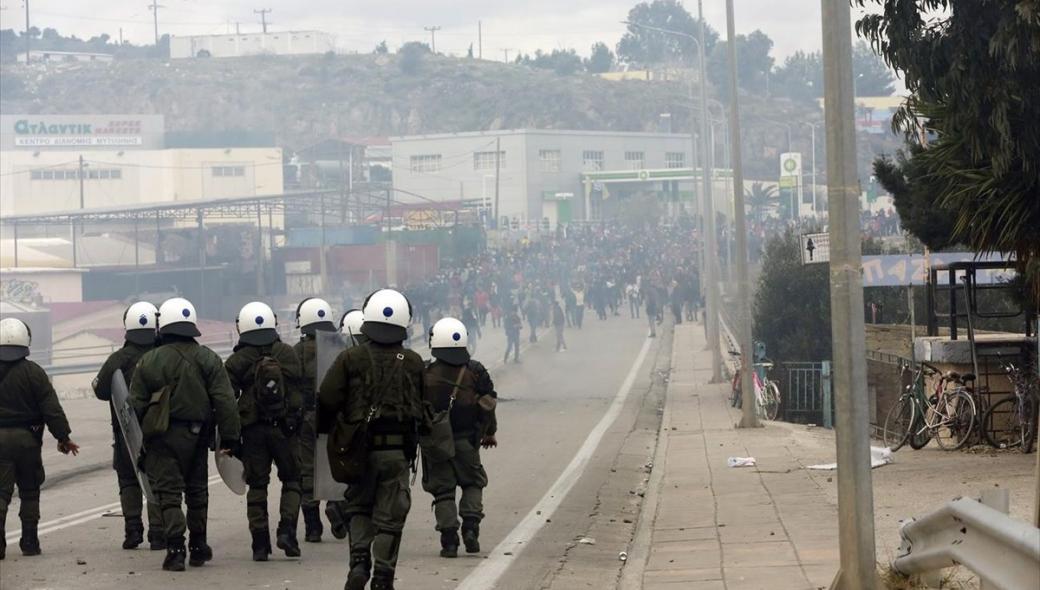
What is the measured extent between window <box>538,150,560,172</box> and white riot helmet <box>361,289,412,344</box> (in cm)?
8633

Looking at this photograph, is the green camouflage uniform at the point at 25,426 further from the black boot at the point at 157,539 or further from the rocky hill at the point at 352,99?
the rocky hill at the point at 352,99

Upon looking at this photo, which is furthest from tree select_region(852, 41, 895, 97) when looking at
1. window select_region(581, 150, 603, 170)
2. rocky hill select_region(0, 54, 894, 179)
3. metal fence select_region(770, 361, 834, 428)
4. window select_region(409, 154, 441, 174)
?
metal fence select_region(770, 361, 834, 428)

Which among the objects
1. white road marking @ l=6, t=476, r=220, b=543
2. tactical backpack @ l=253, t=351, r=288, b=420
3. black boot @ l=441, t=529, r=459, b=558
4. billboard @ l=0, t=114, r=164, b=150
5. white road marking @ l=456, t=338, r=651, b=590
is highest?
billboard @ l=0, t=114, r=164, b=150

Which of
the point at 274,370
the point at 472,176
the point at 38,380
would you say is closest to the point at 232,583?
the point at 274,370

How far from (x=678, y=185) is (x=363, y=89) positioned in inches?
Result: 2792

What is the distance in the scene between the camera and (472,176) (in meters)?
96.0

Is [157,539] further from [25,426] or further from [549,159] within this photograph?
[549,159]

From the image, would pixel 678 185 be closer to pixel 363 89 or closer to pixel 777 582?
pixel 363 89

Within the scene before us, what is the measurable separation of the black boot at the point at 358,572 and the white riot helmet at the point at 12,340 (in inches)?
152

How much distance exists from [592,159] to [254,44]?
317ft

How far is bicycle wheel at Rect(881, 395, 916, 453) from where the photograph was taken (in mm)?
17328

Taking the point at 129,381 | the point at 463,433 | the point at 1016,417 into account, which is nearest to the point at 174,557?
the point at 129,381

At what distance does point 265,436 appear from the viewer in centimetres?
1044

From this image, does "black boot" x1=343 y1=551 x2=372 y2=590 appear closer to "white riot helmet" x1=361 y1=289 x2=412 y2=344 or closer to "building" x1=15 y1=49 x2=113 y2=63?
"white riot helmet" x1=361 y1=289 x2=412 y2=344
